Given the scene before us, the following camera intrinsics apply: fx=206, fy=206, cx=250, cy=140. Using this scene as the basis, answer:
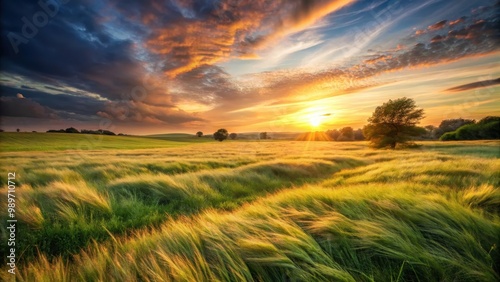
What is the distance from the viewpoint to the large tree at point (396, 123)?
28.4 meters

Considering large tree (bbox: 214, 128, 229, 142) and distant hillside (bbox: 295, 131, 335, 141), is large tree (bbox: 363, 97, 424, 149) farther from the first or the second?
large tree (bbox: 214, 128, 229, 142)

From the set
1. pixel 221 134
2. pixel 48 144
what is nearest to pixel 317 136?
Answer: pixel 221 134

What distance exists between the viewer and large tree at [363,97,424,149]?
28.4 m

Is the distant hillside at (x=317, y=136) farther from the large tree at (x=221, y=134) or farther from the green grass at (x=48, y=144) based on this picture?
the green grass at (x=48, y=144)

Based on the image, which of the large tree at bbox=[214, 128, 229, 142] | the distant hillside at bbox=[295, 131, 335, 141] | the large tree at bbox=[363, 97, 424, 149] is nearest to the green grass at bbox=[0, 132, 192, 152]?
the large tree at bbox=[214, 128, 229, 142]

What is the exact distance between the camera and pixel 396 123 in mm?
29188

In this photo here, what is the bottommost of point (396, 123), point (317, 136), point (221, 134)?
point (317, 136)

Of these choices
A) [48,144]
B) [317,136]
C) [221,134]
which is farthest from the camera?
[221,134]

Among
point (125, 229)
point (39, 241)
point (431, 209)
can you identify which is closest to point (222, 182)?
point (125, 229)

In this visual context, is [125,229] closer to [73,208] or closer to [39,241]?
[39,241]

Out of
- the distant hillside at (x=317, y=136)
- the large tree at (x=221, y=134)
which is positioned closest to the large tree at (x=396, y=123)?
the distant hillside at (x=317, y=136)

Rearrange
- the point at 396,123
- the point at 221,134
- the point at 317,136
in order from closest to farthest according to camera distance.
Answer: the point at 396,123 → the point at 317,136 → the point at 221,134

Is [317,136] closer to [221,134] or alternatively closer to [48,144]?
[221,134]

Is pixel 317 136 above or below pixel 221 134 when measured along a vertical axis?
below
